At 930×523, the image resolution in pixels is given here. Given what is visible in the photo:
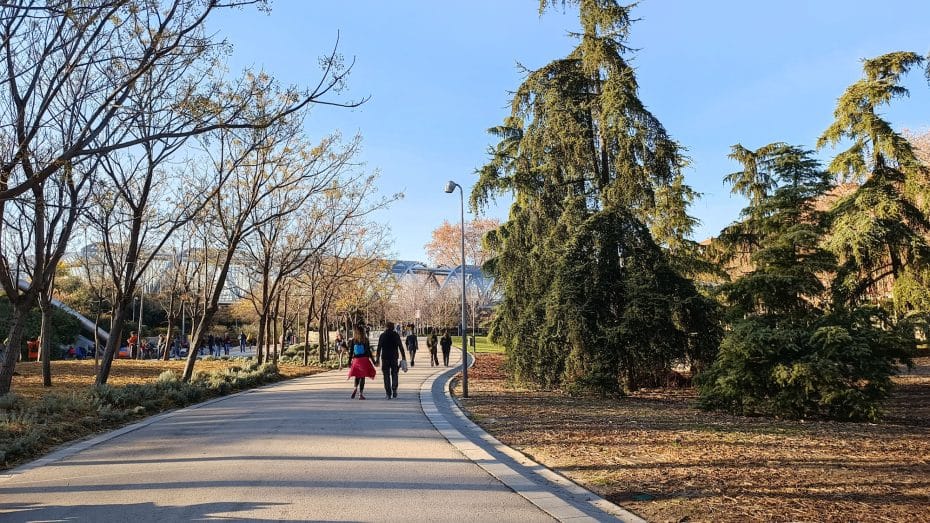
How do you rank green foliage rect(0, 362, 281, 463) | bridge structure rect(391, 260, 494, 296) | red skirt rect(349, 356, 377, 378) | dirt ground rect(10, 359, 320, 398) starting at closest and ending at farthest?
green foliage rect(0, 362, 281, 463), red skirt rect(349, 356, 377, 378), dirt ground rect(10, 359, 320, 398), bridge structure rect(391, 260, 494, 296)

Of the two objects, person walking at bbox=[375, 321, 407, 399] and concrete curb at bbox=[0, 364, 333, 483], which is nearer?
concrete curb at bbox=[0, 364, 333, 483]

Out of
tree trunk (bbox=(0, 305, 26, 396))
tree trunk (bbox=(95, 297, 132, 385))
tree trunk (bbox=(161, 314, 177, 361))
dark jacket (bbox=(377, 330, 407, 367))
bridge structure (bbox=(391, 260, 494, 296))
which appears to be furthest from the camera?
bridge structure (bbox=(391, 260, 494, 296))

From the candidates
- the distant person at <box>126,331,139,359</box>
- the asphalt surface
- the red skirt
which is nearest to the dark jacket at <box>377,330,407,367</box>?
the red skirt

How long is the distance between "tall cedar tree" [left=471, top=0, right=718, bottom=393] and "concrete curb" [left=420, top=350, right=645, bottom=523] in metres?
6.25

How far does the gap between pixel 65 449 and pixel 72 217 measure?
669cm

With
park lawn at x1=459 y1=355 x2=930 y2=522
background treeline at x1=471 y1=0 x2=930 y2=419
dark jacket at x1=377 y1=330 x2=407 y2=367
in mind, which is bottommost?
park lawn at x1=459 y1=355 x2=930 y2=522

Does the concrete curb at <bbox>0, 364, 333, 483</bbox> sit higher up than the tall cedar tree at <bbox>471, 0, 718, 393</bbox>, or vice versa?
the tall cedar tree at <bbox>471, 0, 718, 393</bbox>

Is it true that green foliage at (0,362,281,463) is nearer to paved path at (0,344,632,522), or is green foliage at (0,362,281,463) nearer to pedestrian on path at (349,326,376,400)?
paved path at (0,344,632,522)

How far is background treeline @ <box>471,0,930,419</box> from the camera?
15.1m

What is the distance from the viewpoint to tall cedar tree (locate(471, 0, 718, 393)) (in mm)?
15320

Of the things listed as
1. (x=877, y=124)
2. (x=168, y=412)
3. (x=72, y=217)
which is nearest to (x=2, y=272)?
(x=72, y=217)

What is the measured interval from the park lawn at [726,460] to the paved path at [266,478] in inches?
44.3

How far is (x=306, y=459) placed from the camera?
7.08 metres

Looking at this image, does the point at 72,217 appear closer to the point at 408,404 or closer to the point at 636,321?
the point at 408,404
